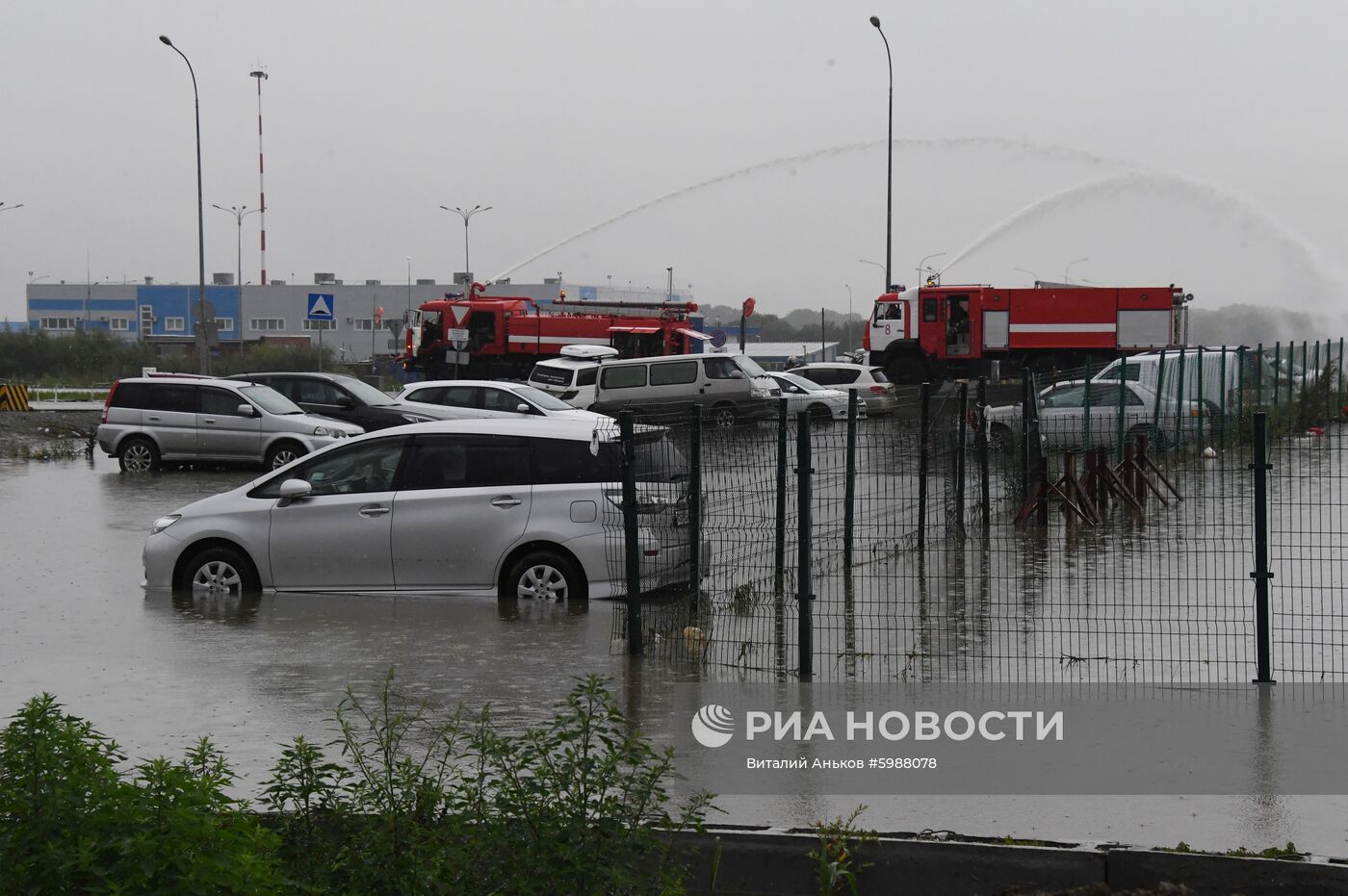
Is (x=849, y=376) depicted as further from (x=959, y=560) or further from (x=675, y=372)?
(x=959, y=560)

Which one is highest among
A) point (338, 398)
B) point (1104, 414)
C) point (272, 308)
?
point (272, 308)

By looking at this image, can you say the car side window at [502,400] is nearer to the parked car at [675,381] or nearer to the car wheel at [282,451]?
the car wheel at [282,451]

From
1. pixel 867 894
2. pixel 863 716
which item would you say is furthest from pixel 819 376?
pixel 867 894

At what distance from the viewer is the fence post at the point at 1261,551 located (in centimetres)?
812

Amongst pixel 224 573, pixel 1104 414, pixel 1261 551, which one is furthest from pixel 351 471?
pixel 1104 414

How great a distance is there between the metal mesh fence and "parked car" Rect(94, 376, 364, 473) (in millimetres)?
11640

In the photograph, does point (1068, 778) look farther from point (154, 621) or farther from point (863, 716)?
point (154, 621)

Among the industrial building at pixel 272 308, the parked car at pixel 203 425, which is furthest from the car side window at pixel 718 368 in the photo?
the industrial building at pixel 272 308

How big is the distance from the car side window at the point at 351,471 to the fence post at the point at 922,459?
15.0 feet

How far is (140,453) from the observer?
25359 millimetres

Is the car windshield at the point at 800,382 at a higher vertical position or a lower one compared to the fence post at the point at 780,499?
higher

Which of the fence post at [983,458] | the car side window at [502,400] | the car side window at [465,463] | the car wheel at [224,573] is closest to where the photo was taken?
the car side window at [465,463]

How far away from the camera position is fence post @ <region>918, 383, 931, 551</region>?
1362 centimetres

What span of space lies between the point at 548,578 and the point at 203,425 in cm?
1535
